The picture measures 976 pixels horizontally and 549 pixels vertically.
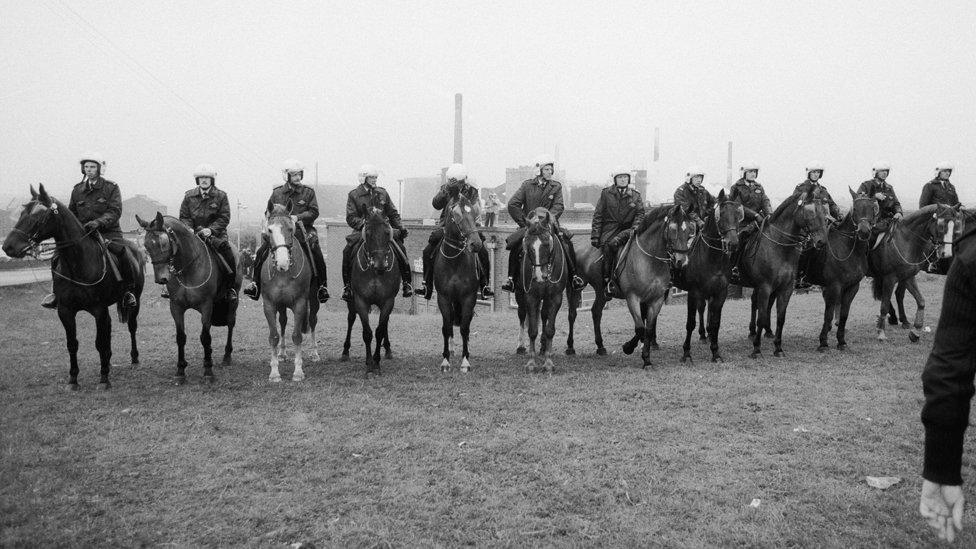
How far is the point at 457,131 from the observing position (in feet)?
164

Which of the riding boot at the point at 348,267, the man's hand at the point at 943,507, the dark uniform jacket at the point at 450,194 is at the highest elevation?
the dark uniform jacket at the point at 450,194

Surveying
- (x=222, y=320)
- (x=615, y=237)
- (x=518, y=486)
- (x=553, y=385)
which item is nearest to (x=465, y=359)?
(x=553, y=385)

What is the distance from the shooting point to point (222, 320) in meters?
10.9

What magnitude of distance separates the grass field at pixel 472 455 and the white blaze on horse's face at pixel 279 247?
1825 millimetres

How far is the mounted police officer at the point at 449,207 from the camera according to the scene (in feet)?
33.4

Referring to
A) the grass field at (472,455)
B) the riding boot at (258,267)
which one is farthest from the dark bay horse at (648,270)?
the riding boot at (258,267)

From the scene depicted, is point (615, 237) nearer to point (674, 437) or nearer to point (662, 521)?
point (674, 437)

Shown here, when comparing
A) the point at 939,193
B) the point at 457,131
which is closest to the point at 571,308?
the point at 939,193

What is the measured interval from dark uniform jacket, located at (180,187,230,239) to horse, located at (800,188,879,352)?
35.5 ft

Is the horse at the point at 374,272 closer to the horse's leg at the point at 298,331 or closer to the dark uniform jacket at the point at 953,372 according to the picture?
the horse's leg at the point at 298,331

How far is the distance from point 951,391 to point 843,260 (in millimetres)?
→ 10913

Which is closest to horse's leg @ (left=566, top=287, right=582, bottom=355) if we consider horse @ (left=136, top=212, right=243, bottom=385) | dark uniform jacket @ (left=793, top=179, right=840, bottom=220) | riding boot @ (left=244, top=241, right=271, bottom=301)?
dark uniform jacket @ (left=793, top=179, right=840, bottom=220)

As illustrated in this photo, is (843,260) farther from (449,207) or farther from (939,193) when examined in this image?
(449,207)

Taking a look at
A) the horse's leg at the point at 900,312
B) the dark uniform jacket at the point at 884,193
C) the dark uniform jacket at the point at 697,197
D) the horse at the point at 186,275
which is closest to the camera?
the horse at the point at 186,275
